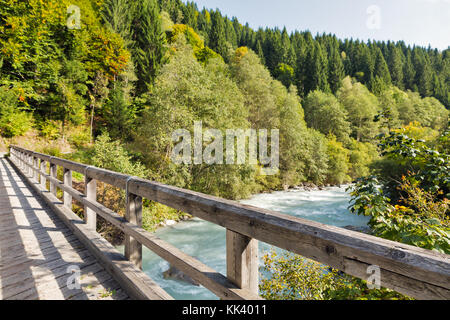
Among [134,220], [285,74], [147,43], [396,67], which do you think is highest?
[396,67]

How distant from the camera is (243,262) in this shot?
1.41m

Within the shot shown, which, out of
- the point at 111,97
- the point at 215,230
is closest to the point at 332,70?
the point at 111,97

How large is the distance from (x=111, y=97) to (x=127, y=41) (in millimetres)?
12583

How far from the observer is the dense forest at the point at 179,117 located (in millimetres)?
3514

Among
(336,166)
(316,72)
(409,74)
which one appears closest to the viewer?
(336,166)

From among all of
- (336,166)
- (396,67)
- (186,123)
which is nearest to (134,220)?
(186,123)

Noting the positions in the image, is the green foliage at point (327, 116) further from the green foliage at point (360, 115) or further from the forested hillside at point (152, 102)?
the green foliage at point (360, 115)

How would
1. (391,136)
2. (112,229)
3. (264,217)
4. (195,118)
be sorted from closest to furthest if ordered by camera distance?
(264,217) → (391,136) → (112,229) → (195,118)

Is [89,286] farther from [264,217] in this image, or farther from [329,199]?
[329,199]

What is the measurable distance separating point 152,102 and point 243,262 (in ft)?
53.1

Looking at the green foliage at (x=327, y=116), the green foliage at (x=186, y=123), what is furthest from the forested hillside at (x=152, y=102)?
the green foliage at (x=327, y=116)

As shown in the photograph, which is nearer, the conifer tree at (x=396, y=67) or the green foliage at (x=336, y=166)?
the green foliage at (x=336, y=166)

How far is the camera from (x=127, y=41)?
34625mm

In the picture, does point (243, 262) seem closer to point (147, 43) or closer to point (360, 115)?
point (147, 43)
